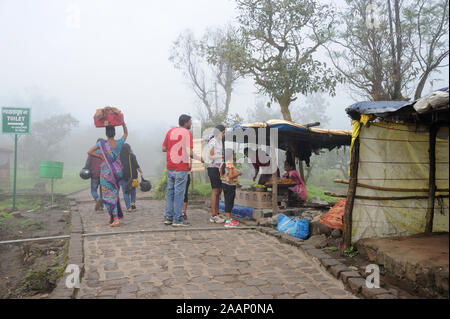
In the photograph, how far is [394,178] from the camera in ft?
16.5

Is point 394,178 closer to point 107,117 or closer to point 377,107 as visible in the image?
point 377,107

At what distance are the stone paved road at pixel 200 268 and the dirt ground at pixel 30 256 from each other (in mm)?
528

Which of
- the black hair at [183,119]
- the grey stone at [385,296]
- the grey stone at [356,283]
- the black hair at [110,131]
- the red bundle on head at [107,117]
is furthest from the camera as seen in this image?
the black hair at [183,119]

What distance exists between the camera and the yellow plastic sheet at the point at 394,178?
499 cm

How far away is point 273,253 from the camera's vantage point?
5293 millimetres

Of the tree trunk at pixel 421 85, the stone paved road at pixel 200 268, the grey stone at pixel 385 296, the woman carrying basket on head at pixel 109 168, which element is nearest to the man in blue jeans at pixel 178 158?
the stone paved road at pixel 200 268

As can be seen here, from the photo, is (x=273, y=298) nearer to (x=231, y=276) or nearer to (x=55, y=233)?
(x=231, y=276)

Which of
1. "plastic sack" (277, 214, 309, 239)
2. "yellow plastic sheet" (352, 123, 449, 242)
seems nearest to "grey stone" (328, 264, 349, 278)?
"yellow plastic sheet" (352, 123, 449, 242)

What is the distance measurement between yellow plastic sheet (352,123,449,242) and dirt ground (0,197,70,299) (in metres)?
4.26

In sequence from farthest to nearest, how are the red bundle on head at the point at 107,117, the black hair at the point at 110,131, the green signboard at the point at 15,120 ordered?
the green signboard at the point at 15,120, the black hair at the point at 110,131, the red bundle on head at the point at 107,117

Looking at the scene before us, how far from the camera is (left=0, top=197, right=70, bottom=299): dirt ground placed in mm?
4329

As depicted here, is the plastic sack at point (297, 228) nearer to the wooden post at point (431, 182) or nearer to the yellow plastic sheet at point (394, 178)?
the yellow plastic sheet at point (394, 178)

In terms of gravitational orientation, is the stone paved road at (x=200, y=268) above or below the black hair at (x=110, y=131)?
below

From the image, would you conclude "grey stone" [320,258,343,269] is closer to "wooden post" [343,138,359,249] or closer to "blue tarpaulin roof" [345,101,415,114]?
"wooden post" [343,138,359,249]
